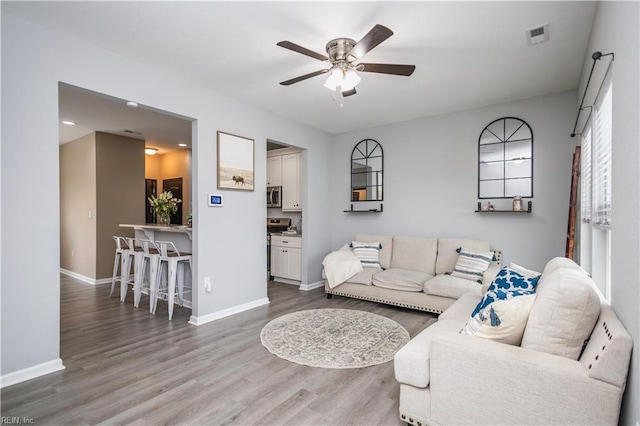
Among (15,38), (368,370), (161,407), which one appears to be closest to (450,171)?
(368,370)

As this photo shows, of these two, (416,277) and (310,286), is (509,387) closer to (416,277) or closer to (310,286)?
(416,277)

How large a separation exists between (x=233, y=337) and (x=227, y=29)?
2.81 m

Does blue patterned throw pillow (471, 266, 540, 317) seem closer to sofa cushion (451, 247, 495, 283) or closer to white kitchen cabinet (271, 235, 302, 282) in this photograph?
sofa cushion (451, 247, 495, 283)

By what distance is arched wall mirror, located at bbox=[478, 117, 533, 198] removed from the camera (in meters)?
4.02

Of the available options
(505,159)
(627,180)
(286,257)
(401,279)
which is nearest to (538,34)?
(627,180)

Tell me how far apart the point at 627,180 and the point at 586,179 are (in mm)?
1915

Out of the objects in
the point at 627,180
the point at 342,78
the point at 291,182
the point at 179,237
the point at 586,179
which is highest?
the point at 342,78

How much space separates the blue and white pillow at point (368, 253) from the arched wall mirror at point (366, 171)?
88 centimetres

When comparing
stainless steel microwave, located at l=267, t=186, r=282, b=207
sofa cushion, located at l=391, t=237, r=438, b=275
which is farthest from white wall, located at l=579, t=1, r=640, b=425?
stainless steel microwave, located at l=267, t=186, r=282, b=207

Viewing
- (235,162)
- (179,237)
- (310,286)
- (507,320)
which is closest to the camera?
(507,320)

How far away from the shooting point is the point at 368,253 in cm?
471

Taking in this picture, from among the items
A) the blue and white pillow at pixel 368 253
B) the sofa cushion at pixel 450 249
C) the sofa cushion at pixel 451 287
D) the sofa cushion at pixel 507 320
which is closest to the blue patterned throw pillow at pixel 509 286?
the sofa cushion at pixel 507 320

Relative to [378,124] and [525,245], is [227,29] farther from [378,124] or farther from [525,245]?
[525,245]

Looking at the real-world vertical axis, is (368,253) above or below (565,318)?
below
